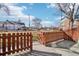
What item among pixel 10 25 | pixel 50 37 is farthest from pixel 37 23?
pixel 10 25

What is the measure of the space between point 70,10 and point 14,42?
42.6 inches

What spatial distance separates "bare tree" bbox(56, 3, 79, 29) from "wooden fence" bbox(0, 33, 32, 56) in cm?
70

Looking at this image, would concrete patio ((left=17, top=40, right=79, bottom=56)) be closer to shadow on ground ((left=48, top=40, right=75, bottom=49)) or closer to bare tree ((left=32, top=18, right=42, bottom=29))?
shadow on ground ((left=48, top=40, right=75, bottom=49))

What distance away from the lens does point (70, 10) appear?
4.26 meters

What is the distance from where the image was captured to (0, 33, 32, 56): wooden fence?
162 inches

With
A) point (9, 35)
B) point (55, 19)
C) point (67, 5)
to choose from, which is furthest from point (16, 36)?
point (67, 5)

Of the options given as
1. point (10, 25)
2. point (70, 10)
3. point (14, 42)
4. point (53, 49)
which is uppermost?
point (70, 10)

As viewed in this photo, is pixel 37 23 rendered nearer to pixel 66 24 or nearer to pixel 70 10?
pixel 66 24

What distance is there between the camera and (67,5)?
424 centimetres

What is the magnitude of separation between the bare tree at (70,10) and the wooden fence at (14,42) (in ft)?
2.28

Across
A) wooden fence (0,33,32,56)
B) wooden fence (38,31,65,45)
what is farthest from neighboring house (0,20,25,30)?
wooden fence (38,31,65,45)

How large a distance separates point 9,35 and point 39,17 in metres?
0.58

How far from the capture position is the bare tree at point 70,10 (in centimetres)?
423

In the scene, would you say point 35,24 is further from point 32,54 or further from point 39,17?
point 32,54
